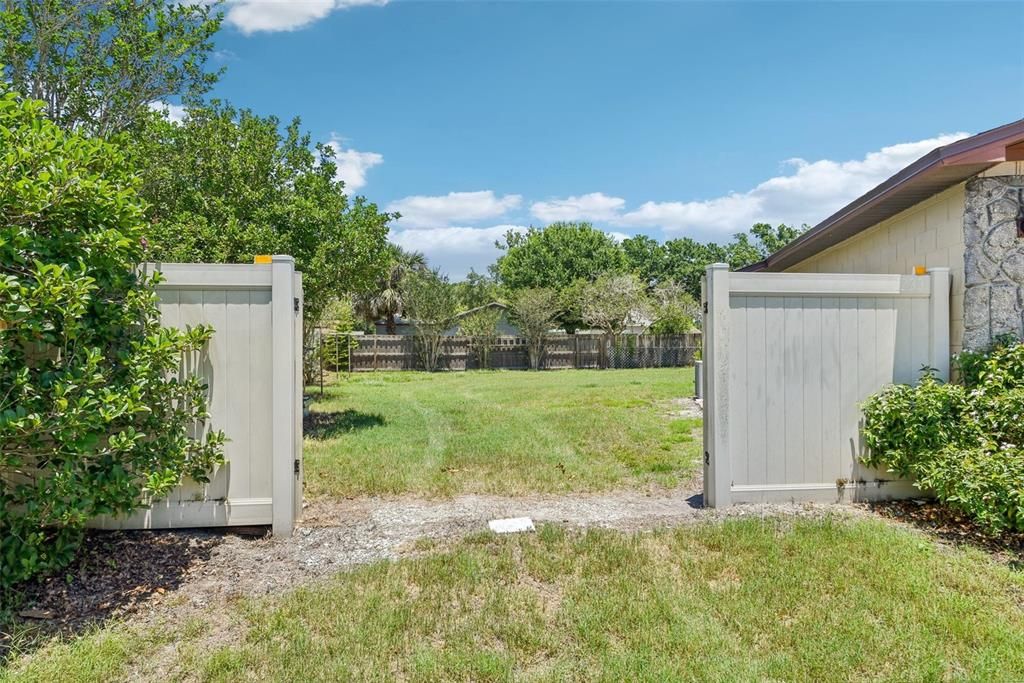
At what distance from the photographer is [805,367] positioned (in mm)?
4168

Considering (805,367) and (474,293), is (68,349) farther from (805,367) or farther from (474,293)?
(474,293)

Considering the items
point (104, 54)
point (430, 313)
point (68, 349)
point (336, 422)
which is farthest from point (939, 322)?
point (430, 313)

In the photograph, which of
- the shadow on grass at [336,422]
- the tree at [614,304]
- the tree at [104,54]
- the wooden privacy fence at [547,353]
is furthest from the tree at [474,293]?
the tree at [104,54]

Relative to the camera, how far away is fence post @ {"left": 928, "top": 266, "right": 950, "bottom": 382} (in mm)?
4152

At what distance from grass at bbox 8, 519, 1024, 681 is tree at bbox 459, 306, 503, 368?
18.0 m

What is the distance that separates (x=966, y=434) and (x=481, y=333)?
18.2 m

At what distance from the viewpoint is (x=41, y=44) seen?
6809 mm

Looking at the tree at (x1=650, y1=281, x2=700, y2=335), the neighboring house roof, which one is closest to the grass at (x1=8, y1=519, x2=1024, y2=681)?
the neighboring house roof

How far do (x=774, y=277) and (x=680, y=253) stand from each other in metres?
42.6

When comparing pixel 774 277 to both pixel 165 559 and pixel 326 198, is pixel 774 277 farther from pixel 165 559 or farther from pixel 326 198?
pixel 326 198

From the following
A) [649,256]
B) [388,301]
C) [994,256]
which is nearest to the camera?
[994,256]

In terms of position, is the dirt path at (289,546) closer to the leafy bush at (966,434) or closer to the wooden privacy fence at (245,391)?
the wooden privacy fence at (245,391)

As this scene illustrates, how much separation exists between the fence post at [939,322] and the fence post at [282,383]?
4.83 m

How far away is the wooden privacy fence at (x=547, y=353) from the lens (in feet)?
67.5
